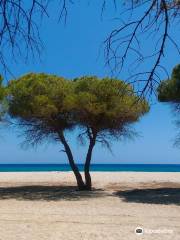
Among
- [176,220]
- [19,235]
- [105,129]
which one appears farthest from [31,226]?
[105,129]

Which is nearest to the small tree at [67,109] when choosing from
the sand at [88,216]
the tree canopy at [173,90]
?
the tree canopy at [173,90]

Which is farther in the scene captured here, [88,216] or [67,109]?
[67,109]

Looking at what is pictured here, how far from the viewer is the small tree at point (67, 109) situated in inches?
827

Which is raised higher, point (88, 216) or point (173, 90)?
point (173, 90)

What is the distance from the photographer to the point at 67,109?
70.6 ft

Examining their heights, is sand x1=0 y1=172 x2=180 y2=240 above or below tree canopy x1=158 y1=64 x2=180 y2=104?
below

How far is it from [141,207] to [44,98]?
7.90 meters

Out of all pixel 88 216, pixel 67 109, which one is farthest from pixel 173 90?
pixel 88 216

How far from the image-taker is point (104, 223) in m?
11.2

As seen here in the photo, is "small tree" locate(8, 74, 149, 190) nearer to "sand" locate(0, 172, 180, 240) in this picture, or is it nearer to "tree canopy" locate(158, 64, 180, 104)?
"tree canopy" locate(158, 64, 180, 104)

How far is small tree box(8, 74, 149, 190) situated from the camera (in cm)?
2100

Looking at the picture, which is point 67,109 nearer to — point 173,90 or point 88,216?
point 173,90

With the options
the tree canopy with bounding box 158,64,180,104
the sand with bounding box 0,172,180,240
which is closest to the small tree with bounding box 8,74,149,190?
the tree canopy with bounding box 158,64,180,104

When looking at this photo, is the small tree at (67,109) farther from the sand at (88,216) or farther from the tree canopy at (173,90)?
the sand at (88,216)
